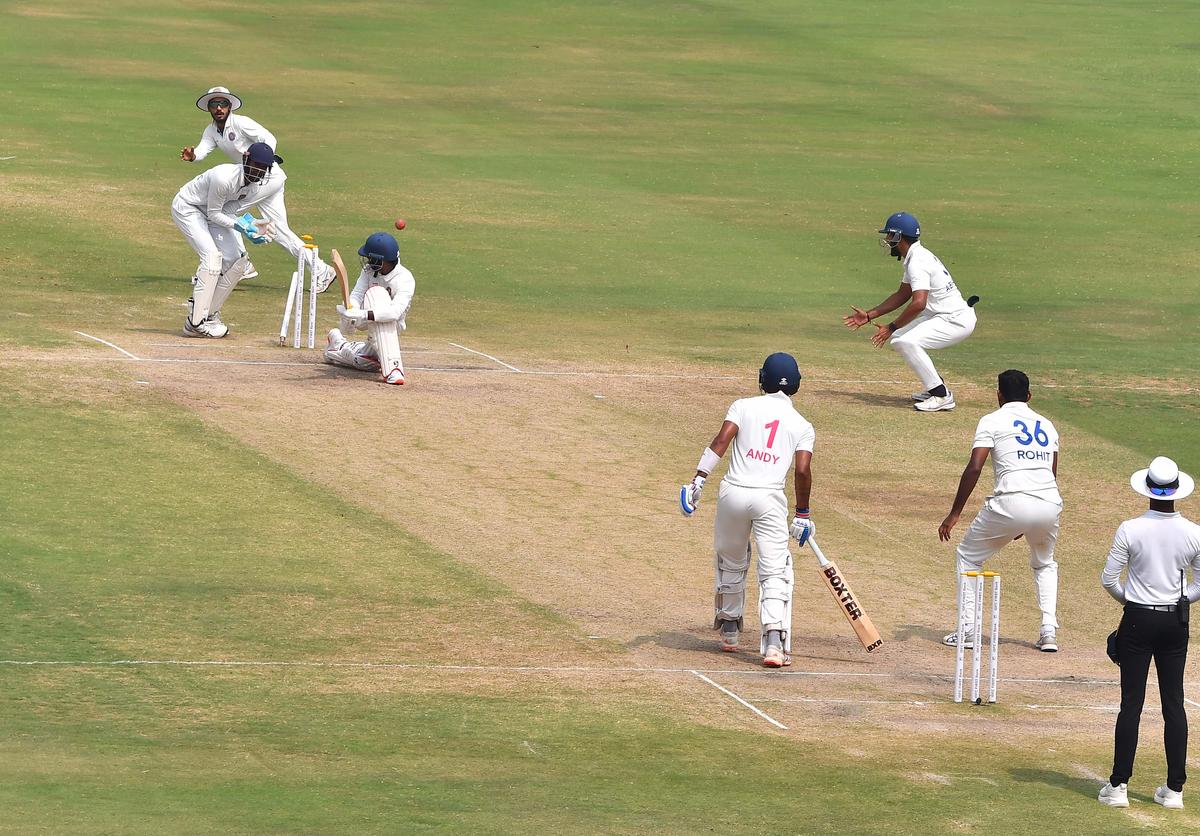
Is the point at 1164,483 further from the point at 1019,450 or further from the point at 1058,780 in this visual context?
the point at 1019,450

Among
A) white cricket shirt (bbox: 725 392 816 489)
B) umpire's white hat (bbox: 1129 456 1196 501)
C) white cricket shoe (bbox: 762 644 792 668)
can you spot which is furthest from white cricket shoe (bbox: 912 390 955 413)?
umpire's white hat (bbox: 1129 456 1196 501)

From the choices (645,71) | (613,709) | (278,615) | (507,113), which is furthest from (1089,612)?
(645,71)

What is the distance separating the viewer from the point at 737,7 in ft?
171

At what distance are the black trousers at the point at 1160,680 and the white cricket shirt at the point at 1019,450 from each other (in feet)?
9.42

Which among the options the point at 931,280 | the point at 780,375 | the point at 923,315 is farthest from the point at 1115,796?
the point at 923,315

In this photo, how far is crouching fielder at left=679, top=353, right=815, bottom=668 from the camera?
43.2 feet

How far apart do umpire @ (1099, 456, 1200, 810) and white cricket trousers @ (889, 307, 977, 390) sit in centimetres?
1035

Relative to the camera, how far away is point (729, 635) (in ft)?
44.9

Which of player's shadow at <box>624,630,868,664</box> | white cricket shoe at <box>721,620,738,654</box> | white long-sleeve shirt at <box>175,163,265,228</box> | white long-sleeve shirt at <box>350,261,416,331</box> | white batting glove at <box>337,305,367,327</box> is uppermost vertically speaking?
white long-sleeve shirt at <box>175,163,265,228</box>

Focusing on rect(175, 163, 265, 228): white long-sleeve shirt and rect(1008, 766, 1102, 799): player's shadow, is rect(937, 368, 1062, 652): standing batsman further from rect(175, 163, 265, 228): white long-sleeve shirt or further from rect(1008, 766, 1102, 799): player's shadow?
rect(175, 163, 265, 228): white long-sleeve shirt

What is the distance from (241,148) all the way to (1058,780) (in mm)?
14773

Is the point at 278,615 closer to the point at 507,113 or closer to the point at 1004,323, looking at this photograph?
the point at 1004,323

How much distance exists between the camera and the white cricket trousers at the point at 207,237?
2167 centimetres

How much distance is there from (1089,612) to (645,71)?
30587 mm
